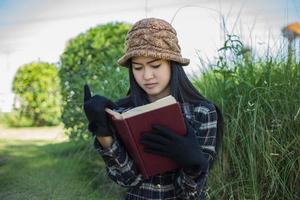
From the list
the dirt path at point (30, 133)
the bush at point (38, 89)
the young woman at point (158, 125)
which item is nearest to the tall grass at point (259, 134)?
the young woman at point (158, 125)

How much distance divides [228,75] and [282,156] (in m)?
0.65

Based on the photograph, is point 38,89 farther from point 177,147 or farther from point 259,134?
point 177,147

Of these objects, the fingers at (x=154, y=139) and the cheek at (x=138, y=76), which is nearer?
the fingers at (x=154, y=139)

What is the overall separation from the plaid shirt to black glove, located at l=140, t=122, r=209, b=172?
0.36 feet

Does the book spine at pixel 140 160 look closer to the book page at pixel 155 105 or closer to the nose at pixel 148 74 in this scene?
the book page at pixel 155 105

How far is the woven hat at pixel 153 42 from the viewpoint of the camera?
6.01 feet

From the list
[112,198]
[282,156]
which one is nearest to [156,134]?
[282,156]

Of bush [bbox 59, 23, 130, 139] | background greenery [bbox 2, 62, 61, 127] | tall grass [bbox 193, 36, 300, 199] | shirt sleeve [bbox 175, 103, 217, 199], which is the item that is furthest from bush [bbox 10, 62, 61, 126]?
shirt sleeve [bbox 175, 103, 217, 199]

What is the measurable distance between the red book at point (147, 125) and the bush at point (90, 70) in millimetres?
2197

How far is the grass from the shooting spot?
4.10m

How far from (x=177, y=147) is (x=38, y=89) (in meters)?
6.10

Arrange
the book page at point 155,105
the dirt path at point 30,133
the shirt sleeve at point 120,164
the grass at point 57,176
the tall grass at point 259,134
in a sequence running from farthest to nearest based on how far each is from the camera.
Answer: the dirt path at point 30,133 < the grass at point 57,176 < the tall grass at point 259,134 < the shirt sleeve at point 120,164 < the book page at point 155,105

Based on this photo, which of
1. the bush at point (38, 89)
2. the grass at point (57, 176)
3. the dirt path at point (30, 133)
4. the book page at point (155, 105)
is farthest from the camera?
the bush at point (38, 89)

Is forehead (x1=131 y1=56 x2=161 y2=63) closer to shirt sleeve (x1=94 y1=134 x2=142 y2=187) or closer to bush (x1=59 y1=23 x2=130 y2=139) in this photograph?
shirt sleeve (x1=94 y1=134 x2=142 y2=187)
